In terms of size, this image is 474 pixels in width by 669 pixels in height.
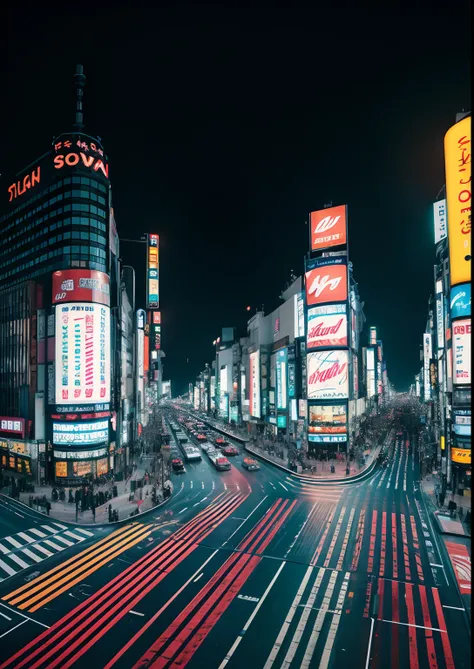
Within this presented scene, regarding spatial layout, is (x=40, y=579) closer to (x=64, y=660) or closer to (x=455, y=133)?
(x=64, y=660)

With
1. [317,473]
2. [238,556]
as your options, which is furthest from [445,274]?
[238,556]

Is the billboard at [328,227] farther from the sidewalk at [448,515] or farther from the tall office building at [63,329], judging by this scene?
the sidewalk at [448,515]

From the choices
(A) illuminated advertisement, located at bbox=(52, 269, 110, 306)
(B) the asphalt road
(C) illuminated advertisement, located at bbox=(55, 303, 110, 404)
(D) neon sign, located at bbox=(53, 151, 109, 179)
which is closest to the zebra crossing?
(B) the asphalt road

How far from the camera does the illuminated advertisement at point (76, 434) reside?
44.8 metres

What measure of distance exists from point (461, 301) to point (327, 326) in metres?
26.0

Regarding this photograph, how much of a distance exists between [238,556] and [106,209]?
133 ft

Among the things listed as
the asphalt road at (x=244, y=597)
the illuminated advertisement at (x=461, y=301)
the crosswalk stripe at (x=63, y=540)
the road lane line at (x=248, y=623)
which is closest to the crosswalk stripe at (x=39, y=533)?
the crosswalk stripe at (x=63, y=540)

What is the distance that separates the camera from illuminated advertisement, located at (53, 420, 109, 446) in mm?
44812

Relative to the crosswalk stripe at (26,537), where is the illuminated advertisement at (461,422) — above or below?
above

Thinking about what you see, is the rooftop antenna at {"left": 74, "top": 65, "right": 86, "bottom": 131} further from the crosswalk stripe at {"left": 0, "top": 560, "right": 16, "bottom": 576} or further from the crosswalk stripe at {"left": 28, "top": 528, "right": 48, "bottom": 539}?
the crosswalk stripe at {"left": 0, "top": 560, "right": 16, "bottom": 576}

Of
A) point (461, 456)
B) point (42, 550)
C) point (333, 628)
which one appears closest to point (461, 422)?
point (461, 456)

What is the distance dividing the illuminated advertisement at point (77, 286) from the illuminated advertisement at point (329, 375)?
31597mm

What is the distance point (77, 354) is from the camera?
45.3 m

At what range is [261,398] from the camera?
8844 centimetres
